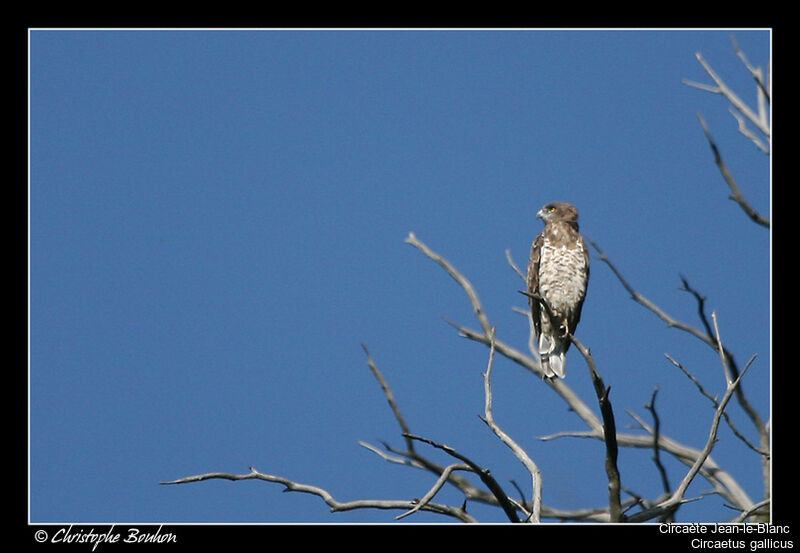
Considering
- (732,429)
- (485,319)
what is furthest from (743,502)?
(485,319)

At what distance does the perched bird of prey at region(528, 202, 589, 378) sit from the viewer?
8.22m

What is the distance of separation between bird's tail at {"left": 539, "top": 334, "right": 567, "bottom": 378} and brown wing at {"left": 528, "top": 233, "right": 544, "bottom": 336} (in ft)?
0.37

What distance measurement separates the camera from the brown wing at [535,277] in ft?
26.9

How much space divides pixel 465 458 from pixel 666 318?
3.40m

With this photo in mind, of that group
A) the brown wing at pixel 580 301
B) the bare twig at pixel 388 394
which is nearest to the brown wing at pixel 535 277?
the brown wing at pixel 580 301

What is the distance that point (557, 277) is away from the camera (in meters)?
8.23

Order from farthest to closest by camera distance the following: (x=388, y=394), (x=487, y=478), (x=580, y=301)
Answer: (x=580, y=301) < (x=388, y=394) < (x=487, y=478)

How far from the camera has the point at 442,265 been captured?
802cm

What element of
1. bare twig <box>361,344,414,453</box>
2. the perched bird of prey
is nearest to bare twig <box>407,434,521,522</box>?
bare twig <box>361,344,414,453</box>

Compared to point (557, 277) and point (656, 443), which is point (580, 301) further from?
point (656, 443)

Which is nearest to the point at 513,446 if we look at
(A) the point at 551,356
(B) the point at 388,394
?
(B) the point at 388,394

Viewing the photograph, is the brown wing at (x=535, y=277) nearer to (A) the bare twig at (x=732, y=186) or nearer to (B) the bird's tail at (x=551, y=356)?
(B) the bird's tail at (x=551, y=356)

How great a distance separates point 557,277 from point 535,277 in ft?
0.68
